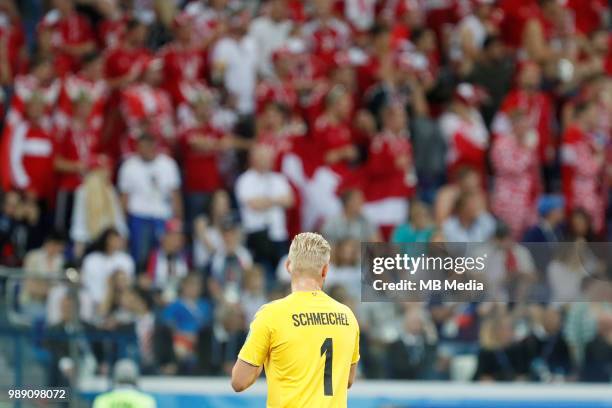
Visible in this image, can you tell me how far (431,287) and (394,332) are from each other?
265 cm

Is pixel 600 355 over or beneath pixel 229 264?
beneath

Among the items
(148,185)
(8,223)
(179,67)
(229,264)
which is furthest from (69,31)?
(229,264)

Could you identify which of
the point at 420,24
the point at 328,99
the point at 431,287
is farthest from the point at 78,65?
the point at 431,287

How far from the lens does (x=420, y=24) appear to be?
657 inches

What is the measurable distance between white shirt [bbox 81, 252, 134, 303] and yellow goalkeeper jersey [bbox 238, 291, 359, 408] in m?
6.41

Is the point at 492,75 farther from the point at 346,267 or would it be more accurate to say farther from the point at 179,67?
the point at 346,267

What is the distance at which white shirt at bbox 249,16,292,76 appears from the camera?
52.7 ft

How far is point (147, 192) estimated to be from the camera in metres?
14.3

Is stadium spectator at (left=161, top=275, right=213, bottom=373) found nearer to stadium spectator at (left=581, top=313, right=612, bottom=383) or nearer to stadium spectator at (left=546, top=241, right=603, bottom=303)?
stadium spectator at (left=546, top=241, right=603, bottom=303)

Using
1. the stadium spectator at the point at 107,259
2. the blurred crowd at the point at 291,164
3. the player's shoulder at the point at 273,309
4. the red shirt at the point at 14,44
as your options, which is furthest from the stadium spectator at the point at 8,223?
the player's shoulder at the point at 273,309

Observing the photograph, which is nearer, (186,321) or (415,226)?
(186,321)

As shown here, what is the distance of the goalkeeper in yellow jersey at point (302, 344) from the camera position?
6332 mm

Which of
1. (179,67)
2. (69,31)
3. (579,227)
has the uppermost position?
(69,31)

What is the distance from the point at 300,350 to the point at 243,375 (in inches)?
10.7
